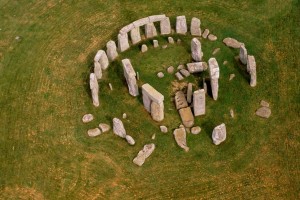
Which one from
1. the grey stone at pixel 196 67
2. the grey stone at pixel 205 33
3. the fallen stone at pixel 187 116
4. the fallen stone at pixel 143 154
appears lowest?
the fallen stone at pixel 143 154

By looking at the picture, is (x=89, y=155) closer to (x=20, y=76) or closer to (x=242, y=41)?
(x=20, y=76)

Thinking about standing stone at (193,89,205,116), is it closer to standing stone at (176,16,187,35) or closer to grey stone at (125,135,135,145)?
grey stone at (125,135,135,145)

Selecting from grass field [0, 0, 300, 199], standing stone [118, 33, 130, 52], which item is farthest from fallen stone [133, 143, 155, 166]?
standing stone [118, 33, 130, 52]

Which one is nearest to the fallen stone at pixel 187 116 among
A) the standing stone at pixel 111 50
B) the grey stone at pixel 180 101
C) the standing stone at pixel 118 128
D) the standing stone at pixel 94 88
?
the grey stone at pixel 180 101

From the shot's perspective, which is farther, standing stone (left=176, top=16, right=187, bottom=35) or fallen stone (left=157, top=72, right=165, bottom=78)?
standing stone (left=176, top=16, right=187, bottom=35)

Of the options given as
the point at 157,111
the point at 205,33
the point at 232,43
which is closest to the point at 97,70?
the point at 157,111

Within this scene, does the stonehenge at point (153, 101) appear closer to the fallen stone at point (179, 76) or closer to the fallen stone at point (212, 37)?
the fallen stone at point (179, 76)
